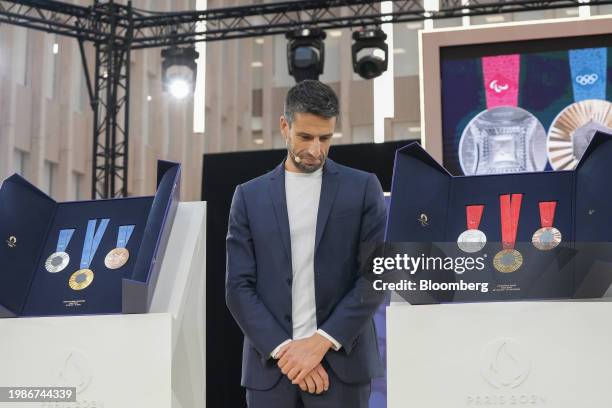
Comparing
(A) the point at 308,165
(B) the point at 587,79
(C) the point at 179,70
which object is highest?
(C) the point at 179,70

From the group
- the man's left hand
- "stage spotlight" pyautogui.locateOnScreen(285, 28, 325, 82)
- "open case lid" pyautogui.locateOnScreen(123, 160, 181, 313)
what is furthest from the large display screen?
"stage spotlight" pyautogui.locateOnScreen(285, 28, 325, 82)

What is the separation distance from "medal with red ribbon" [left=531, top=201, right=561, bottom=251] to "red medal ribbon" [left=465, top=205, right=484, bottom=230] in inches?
5.2

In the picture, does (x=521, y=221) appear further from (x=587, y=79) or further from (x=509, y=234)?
(x=587, y=79)

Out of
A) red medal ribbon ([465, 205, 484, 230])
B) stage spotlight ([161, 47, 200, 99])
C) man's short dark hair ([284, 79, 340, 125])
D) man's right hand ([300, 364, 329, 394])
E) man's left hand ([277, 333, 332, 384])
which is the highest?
stage spotlight ([161, 47, 200, 99])

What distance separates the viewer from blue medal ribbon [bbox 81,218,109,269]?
234 cm

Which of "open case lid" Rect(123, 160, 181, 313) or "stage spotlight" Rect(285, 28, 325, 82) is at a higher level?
"stage spotlight" Rect(285, 28, 325, 82)

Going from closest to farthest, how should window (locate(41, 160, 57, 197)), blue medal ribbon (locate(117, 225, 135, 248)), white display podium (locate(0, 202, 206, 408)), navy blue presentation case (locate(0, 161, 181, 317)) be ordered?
1. white display podium (locate(0, 202, 206, 408))
2. navy blue presentation case (locate(0, 161, 181, 317))
3. blue medal ribbon (locate(117, 225, 135, 248))
4. window (locate(41, 160, 57, 197))

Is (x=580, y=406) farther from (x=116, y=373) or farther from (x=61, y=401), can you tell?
(x=61, y=401)

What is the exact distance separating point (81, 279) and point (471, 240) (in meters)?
1.02

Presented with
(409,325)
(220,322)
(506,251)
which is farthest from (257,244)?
(220,322)

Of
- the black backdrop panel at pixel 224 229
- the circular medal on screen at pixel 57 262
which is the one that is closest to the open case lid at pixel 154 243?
the circular medal on screen at pixel 57 262

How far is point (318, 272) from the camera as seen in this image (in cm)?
205

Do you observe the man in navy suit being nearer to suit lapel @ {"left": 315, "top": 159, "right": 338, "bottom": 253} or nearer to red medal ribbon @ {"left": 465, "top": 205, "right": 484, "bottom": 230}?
suit lapel @ {"left": 315, "top": 159, "right": 338, "bottom": 253}

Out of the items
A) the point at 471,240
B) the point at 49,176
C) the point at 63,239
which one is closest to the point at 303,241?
the point at 471,240
